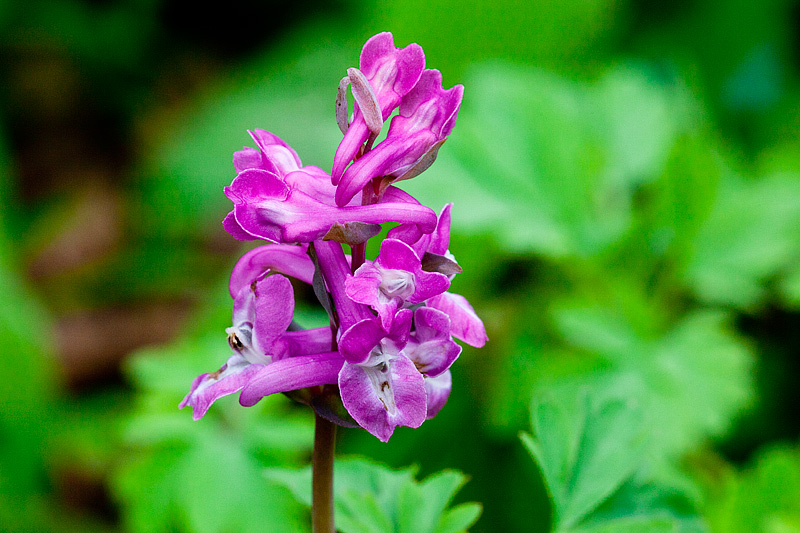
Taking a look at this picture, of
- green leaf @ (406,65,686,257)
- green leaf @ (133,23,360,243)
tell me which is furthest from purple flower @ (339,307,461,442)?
green leaf @ (133,23,360,243)

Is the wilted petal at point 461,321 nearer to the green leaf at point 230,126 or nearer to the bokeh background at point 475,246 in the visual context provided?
the bokeh background at point 475,246

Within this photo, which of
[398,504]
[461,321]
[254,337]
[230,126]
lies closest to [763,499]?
[398,504]

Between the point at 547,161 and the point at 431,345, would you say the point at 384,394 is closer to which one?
the point at 431,345

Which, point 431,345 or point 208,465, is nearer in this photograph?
point 431,345

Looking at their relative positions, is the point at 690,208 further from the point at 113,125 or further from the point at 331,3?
the point at 113,125

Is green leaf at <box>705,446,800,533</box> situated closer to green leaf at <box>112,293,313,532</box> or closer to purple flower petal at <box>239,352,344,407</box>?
green leaf at <box>112,293,313,532</box>

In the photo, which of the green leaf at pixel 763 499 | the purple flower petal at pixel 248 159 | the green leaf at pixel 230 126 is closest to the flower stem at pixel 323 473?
the purple flower petal at pixel 248 159
